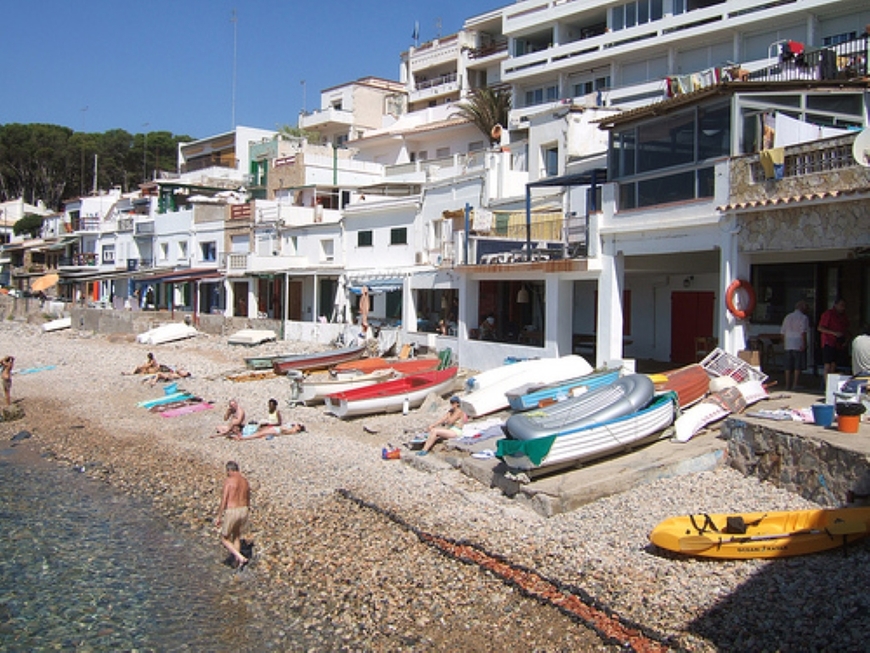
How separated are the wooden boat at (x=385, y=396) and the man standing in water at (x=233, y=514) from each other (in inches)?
319

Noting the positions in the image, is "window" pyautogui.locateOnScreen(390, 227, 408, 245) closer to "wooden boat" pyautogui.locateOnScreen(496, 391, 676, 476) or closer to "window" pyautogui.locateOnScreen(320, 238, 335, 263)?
"window" pyautogui.locateOnScreen(320, 238, 335, 263)

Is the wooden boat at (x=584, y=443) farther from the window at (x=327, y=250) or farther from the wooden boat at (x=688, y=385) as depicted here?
the window at (x=327, y=250)

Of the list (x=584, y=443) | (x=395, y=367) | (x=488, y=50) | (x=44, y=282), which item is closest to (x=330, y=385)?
(x=395, y=367)

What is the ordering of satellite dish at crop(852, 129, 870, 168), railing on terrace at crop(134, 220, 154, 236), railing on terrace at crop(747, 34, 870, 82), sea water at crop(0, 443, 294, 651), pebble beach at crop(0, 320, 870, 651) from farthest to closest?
railing on terrace at crop(134, 220, 154, 236), railing on terrace at crop(747, 34, 870, 82), satellite dish at crop(852, 129, 870, 168), sea water at crop(0, 443, 294, 651), pebble beach at crop(0, 320, 870, 651)

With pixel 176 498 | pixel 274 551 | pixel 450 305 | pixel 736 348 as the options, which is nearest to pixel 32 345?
pixel 450 305

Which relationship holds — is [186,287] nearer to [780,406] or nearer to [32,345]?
[32,345]

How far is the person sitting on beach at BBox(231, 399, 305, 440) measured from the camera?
18.3 metres

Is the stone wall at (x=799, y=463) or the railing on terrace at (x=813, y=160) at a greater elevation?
the railing on terrace at (x=813, y=160)

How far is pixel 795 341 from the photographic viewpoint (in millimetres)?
15312

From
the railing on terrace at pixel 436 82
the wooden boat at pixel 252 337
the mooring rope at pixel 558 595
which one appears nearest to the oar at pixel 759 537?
the mooring rope at pixel 558 595

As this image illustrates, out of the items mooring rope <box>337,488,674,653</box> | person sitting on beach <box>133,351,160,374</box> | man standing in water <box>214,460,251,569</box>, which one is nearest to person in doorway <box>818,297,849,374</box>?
mooring rope <box>337,488,674,653</box>

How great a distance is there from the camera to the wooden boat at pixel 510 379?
58.1 ft

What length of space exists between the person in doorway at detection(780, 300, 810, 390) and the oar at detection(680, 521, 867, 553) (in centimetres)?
674

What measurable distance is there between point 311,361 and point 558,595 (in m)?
18.3
